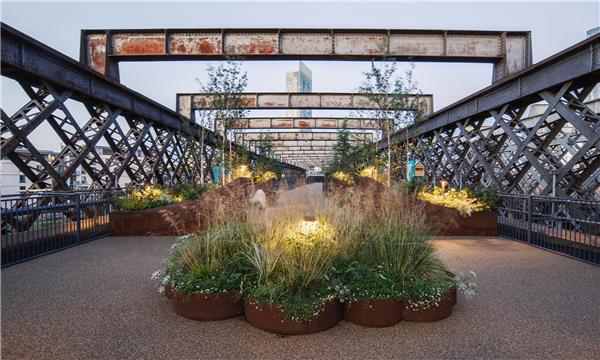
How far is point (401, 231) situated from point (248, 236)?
1921 mm

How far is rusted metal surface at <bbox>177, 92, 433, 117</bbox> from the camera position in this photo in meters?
16.7

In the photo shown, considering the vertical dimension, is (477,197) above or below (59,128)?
below

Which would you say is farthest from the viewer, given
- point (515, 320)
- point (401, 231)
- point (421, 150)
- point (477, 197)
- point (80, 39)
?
point (421, 150)

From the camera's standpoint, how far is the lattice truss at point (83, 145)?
687cm

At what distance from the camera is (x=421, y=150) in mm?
17891

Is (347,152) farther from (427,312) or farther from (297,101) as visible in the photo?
(427,312)

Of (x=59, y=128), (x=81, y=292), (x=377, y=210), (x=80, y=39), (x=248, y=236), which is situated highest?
(x=80, y=39)

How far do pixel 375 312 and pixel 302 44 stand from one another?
377 inches

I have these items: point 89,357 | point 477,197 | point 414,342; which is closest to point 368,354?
point 414,342

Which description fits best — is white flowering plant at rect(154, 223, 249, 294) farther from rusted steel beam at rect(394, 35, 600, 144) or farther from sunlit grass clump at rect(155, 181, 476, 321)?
rusted steel beam at rect(394, 35, 600, 144)

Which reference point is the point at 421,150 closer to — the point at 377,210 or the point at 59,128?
the point at 377,210

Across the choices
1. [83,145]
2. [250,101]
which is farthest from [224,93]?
[83,145]

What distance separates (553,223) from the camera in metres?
7.11

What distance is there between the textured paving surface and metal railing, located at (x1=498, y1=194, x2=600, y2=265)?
1.34 meters
